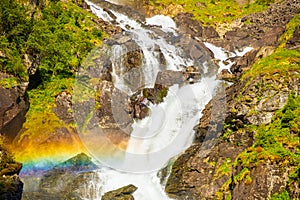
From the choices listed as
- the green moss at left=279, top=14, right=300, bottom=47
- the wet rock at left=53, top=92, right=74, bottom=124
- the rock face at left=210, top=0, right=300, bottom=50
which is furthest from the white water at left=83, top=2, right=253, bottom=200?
the rock face at left=210, top=0, right=300, bottom=50

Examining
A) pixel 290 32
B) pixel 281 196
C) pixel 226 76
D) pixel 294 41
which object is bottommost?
pixel 281 196

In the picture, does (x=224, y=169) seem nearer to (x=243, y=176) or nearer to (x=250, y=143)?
(x=250, y=143)

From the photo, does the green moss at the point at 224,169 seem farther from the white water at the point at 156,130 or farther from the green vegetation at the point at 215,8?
the green vegetation at the point at 215,8

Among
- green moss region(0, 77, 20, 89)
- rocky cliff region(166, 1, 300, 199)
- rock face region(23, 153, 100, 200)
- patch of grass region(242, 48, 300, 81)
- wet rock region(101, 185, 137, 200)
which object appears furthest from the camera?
patch of grass region(242, 48, 300, 81)

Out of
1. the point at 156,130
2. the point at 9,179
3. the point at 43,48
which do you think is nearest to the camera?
the point at 9,179

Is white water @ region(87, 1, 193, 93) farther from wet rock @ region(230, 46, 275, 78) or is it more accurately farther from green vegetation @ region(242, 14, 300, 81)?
green vegetation @ region(242, 14, 300, 81)

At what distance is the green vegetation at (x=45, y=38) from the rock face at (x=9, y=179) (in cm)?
610

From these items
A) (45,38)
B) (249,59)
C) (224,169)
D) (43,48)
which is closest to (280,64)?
(224,169)

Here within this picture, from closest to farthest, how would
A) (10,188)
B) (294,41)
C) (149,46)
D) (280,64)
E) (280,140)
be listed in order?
(10,188)
(280,140)
(280,64)
(294,41)
(149,46)

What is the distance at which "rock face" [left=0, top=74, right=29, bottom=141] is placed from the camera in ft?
52.5

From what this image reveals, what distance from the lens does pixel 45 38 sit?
2288 centimetres

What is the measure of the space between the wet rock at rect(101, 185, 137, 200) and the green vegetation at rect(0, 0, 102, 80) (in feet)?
25.7

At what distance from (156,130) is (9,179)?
1026cm

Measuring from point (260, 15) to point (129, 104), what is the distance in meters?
29.3
